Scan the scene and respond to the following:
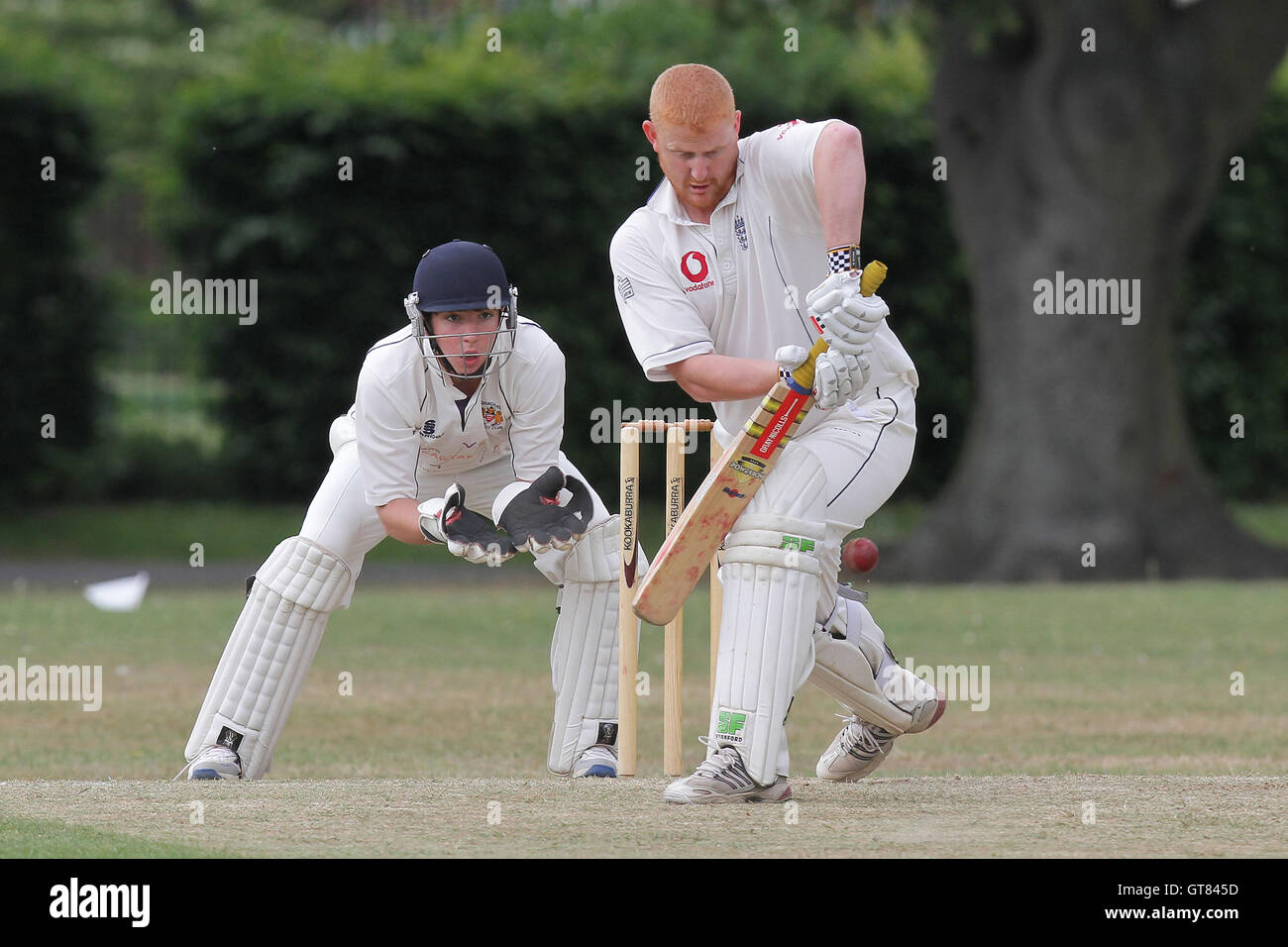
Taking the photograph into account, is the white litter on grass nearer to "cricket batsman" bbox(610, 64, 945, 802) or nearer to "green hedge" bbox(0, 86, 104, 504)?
"green hedge" bbox(0, 86, 104, 504)

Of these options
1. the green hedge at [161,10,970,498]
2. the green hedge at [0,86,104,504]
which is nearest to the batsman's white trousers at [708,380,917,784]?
the green hedge at [161,10,970,498]

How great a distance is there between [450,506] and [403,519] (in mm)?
269

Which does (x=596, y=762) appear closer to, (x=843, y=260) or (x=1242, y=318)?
(x=843, y=260)

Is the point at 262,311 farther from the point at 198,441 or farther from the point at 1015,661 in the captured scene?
the point at 1015,661

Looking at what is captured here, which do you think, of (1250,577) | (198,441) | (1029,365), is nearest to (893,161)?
(1029,365)

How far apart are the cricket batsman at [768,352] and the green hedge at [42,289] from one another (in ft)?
30.2

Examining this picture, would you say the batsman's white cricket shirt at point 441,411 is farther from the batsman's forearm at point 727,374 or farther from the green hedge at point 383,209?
the green hedge at point 383,209

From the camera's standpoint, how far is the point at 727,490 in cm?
457

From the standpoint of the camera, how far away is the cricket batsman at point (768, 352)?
4434 mm

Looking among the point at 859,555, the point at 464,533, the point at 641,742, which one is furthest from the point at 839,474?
Result: the point at 641,742

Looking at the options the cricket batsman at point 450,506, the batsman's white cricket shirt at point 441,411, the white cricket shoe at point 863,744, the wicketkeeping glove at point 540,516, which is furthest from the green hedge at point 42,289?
the white cricket shoe at point 863,744

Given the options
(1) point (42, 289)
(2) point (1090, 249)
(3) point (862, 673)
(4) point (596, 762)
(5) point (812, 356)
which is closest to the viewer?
(5) point (812, 356)

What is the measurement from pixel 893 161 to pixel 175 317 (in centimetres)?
537

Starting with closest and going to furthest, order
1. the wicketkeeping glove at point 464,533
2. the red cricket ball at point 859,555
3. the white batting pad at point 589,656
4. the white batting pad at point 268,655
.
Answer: the red cricket ball at point 859,555 → the wicketkeeping glove at point 464,533 → the white batting pad at point 268,655 → the white batting pad at point 589,656
